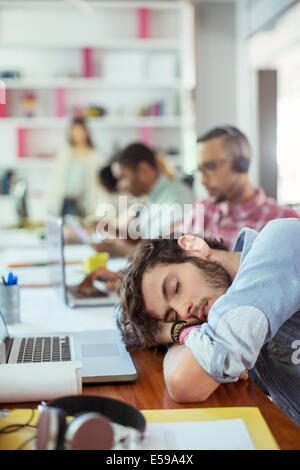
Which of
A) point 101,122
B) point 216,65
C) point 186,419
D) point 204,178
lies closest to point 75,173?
point 101,122

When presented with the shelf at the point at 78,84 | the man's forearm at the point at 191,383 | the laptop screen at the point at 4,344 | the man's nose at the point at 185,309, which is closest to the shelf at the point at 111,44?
the shelf at the point at 78,84

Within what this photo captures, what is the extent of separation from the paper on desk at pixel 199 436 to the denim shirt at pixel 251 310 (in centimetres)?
11

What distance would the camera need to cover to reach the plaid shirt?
3025 millimetres

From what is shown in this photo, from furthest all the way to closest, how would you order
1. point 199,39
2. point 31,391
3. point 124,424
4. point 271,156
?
point 199,39
point 271,156
point 31,391
point 124,424

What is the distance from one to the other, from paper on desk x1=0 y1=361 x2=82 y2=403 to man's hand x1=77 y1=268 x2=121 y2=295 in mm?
1021

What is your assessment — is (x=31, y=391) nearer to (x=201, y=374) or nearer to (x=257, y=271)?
(x=201, y=374)

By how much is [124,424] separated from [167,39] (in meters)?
5.45

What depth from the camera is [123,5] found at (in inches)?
223

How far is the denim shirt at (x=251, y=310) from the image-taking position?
1057 millimetres

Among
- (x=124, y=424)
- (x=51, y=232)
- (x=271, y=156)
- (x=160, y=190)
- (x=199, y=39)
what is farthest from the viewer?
(x=199, y=39)

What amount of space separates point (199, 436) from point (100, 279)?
4.34 ft

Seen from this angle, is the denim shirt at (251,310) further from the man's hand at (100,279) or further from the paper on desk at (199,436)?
the man's hand at (100,279)

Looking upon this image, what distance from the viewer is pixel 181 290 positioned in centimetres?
130
